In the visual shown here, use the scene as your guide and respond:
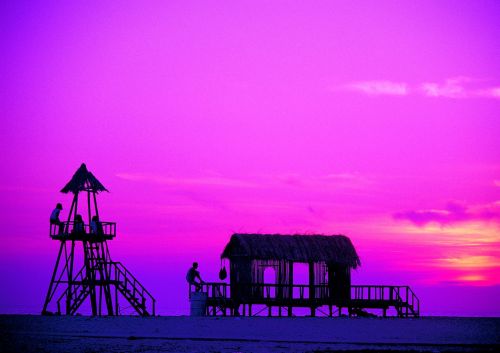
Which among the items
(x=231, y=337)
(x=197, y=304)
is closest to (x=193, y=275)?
(x=197, y=304)

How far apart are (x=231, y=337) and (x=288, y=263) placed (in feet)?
74.1

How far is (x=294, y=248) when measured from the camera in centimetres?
5525

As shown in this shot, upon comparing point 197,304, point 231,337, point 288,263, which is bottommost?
point 231,337

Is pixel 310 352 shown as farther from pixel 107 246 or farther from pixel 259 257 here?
pixel 107 246

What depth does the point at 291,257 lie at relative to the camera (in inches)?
2153

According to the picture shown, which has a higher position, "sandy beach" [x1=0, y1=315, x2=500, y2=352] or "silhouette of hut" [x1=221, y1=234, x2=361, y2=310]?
"silhouette of hut" [x1=221, y1=234, x2=361, y2=310]

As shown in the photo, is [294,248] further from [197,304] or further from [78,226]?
[78,226]

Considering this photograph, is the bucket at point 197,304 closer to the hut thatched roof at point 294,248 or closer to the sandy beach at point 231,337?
the hut thatched roof at point 294,248

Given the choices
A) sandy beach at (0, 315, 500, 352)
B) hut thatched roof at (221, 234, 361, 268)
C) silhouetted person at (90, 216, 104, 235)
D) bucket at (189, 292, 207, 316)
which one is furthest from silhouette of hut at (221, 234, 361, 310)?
sandy beach at (0, 315, 500, 352)

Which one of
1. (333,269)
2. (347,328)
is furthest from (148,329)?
(333,269)

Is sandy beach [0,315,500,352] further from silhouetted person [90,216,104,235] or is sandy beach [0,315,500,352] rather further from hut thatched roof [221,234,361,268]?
silhouetted person [90,216,104,235]

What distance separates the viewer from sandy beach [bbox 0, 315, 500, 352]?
29.0m

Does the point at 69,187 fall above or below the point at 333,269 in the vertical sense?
above

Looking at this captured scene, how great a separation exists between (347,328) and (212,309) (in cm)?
1610
